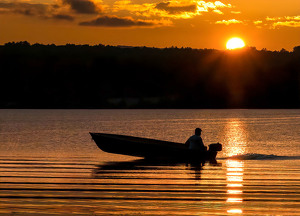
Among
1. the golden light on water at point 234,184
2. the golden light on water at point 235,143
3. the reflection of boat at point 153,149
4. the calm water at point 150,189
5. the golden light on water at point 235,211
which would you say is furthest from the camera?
the golden light on water at point 235,143

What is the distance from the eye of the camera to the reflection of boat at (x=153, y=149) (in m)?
32.8

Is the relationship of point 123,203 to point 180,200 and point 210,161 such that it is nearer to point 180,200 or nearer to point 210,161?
point 180,200

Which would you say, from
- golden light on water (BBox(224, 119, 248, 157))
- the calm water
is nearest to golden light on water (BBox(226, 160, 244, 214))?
the calm water

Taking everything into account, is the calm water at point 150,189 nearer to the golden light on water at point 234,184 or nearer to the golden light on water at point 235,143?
the golden light on water at point 234,184

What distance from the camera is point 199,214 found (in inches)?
622

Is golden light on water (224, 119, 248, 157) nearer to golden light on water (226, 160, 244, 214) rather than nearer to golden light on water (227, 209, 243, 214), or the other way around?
golden light on water (226, 160, 244, 214)

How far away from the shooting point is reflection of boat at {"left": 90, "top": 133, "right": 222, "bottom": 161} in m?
32.8

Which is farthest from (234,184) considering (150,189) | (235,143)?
(235,143)

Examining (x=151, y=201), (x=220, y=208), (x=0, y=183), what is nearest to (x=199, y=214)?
(x=220, y=208)

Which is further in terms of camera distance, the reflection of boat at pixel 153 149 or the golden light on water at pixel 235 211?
the reflection of boat at pixel 153 149

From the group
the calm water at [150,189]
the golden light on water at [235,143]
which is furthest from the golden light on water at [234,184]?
the golden light on water at [235,143]

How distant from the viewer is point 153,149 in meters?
33.8

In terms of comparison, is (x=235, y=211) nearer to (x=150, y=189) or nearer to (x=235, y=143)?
(x=150, y=189)

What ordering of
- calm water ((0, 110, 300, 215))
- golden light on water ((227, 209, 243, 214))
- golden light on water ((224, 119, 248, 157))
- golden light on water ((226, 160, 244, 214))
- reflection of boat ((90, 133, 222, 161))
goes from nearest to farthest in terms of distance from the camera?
golden light on water ((227, 209, 243, 214)), calm water ((0, 110, 300, 215)), golden light on water ((226, 160, 244, 214)), reflection of boat ((90, 133, 222, 161)), golden light on water ((224, 119, 248, 157))
